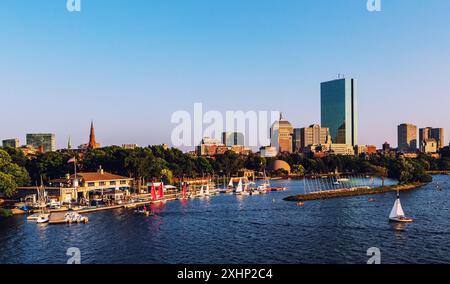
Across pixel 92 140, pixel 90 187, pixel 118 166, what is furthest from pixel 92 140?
pixel 90 187

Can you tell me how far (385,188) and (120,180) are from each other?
63020 mm

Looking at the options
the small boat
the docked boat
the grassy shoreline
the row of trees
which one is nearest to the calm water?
the docked boat

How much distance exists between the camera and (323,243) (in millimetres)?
45656

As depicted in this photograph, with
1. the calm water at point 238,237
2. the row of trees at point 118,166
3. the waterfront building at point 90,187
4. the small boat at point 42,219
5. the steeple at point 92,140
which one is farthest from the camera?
Result: the steeple at point 92,140

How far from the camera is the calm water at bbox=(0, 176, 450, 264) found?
40375 mm

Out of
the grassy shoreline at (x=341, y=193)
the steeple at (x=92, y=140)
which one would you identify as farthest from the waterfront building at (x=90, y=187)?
the steeple at (x=92, y=140)

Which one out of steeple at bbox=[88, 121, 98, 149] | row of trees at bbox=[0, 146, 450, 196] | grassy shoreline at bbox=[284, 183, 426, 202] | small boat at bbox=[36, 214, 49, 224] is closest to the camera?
small boat at bbox=[36, 214, 49, 224]

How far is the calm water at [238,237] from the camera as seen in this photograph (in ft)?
132

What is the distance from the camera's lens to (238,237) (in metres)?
49.2

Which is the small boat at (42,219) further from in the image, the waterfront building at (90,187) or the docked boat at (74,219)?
the waterfront building at (90,187)

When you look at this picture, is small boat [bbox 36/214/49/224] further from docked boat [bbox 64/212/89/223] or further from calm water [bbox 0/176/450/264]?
docked boat [bbox 64/212/89/223]

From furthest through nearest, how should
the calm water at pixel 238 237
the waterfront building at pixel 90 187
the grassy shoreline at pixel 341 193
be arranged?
the grassy shoreline at pixel 341 193
the waterfront building at pixel 90 187
the calm water at pixel 238 237
